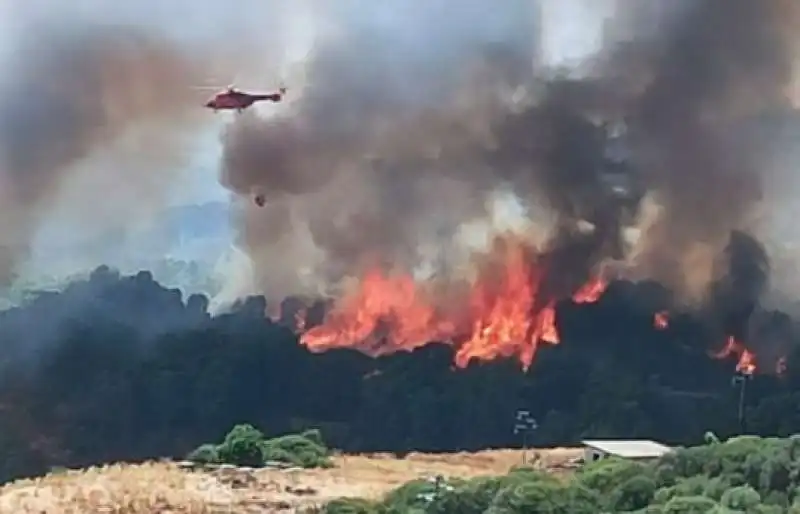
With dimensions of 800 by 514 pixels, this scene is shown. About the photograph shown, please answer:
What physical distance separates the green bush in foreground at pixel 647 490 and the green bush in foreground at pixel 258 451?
309 cm

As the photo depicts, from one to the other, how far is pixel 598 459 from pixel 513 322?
4.25m

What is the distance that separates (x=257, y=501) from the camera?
14.0 metres

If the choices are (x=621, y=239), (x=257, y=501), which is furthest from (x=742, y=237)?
(x=257, y=501)

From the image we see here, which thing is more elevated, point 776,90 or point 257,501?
point 776,90

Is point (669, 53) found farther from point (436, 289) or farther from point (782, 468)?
point (782, 468)

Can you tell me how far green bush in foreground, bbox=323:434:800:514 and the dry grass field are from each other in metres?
1.18

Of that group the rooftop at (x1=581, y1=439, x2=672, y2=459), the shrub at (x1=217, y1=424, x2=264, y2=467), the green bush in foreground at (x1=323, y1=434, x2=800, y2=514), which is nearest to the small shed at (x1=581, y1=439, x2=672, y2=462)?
the rooftop at (x1=581, y1=439, x2=672, y2=459)

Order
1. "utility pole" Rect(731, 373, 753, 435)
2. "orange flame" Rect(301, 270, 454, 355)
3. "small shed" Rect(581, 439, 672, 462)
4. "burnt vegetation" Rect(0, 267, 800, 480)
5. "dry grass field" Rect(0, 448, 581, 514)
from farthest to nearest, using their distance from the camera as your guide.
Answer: "orange flame" Rect(301, 270, 454, 355)
"utility pole" Rect(731, 373, 753, 435)
"burnt vegetation" Rect(0, 267, 800, 480)
"small shed" Rect(581, 439, 672, 462)
"dry grass field" Rect(0, 448, 581, 514)

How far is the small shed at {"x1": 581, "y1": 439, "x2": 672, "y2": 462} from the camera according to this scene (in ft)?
52.4

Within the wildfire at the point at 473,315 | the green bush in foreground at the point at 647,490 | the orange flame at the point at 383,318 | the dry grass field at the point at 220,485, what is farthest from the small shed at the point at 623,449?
the orange flame at the point at 383,318

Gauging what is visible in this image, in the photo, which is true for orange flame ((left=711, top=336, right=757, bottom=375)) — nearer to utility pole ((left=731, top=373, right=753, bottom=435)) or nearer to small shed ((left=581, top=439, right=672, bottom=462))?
utility pole ((left=731, top=373, right=753, bottom=435))

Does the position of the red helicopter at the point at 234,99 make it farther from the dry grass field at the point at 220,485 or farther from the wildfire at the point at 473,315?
the dry grass field at the point at 220,485

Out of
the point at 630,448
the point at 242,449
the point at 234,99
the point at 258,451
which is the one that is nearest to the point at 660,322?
the point at 630,448

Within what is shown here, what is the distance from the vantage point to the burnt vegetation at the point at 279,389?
18859 millimetres
